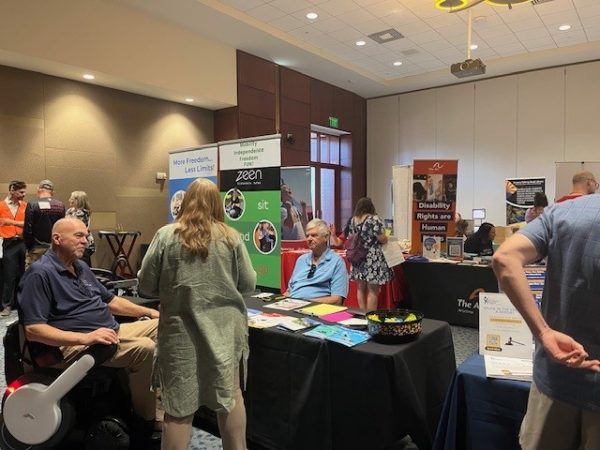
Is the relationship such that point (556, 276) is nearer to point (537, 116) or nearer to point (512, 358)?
point (512, 358)

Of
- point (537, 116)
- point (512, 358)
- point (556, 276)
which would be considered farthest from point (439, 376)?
point (537, 116)

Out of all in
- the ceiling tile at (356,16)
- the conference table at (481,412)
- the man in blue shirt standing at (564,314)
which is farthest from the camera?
the ceiling tile at (356,16)

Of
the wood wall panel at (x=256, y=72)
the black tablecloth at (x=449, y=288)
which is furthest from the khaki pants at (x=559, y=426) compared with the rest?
the wood wall panel at (x=256, y=72)

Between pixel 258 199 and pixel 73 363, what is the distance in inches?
70.7

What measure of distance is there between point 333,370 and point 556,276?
1130mm

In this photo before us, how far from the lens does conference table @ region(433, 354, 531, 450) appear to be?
160 cm

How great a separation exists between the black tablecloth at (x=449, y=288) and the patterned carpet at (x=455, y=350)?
174mm

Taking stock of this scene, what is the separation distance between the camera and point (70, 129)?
19.9ft

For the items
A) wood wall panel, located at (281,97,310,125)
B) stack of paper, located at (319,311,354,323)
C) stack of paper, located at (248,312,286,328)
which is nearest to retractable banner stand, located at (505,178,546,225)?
wood wall panel, located at (281,97,310,125)

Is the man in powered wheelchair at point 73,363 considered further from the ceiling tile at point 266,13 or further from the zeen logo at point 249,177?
the ceiling tile at point 266,13

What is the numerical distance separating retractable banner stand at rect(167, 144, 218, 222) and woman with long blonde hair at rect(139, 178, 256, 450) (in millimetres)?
2050

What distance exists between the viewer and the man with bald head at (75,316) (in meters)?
2.06

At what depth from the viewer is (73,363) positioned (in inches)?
78.3

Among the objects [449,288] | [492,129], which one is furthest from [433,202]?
[492,129]
